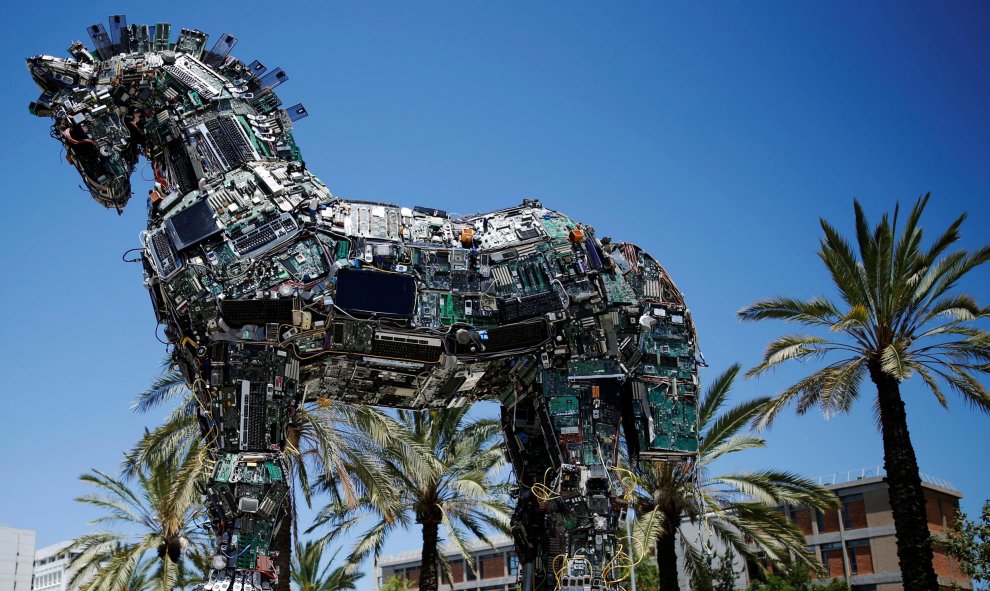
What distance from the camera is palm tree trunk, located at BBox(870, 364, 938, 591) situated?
17672 mm

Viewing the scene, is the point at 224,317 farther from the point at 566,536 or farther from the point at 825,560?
the point at 825,560

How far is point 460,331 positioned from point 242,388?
73.1 inches

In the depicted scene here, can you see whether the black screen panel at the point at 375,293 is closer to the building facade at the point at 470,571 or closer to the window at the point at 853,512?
the window at the point at 853,512

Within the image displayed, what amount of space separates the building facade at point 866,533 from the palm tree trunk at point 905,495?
25.1 metres

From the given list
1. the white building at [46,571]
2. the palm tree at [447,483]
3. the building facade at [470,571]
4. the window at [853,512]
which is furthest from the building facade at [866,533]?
the white building at [46,571]

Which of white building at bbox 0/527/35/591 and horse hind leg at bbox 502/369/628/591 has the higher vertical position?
white building at bbox 0/527/35/591

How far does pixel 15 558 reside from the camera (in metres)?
78.4

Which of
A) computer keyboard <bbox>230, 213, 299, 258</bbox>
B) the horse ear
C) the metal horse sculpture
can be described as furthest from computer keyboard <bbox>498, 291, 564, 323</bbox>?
the horse ear

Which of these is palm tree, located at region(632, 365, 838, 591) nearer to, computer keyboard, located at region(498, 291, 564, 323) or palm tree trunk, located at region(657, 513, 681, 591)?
palm tree trunk, located at region(657, 513, 681, 591)

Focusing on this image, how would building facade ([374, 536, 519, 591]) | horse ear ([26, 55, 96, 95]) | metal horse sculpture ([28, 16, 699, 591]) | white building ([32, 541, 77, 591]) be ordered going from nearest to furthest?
metal horse sculpture ([28, 16, 699, 591])
horse ear ([26, 55, 96, 95])
building facade ([374, 536, 519, 591])
white building ([32, 541, 77, 591])

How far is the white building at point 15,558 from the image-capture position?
76.8 metres

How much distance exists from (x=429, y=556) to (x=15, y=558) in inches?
2673

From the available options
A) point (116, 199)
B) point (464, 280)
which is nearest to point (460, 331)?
point (464, 280)

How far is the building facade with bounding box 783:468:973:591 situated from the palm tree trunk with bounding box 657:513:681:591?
919 inches
